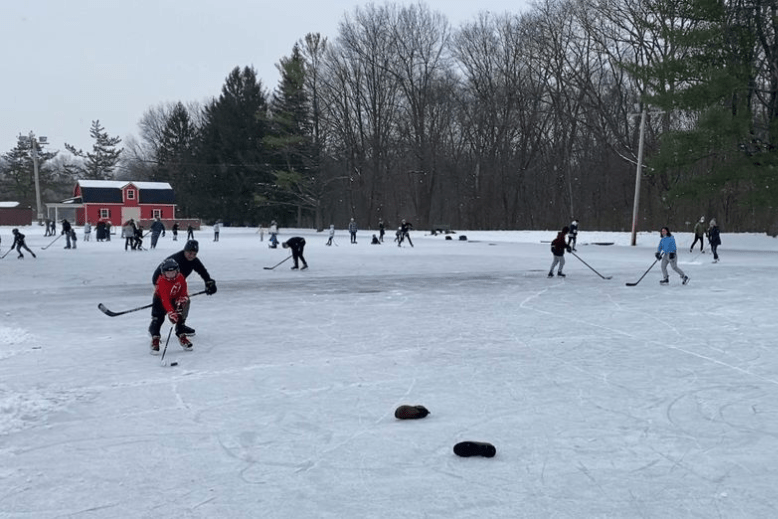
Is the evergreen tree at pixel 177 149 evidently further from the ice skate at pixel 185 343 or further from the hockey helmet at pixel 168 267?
the hockey helmet at pixel 168 267

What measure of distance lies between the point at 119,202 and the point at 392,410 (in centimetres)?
6239

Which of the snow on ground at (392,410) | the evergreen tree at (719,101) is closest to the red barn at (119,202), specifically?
the evergreen tree at (719,101)

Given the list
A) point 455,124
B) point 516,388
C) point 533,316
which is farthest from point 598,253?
point 455,124

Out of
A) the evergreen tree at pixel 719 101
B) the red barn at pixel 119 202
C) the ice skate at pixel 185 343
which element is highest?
the evergreen tree at pixel 719 101

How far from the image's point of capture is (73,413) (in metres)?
5.01

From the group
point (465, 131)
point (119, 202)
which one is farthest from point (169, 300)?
point (119, 202)

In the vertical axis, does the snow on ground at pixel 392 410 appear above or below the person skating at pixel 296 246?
below

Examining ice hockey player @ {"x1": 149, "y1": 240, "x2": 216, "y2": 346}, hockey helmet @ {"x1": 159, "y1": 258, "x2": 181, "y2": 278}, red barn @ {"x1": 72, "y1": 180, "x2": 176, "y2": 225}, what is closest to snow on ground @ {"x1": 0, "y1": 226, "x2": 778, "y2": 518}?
ice hockey player @ {"x1": 149, "y1": 240, "x2": 216, "y2": 346}

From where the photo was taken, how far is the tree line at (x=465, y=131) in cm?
3972

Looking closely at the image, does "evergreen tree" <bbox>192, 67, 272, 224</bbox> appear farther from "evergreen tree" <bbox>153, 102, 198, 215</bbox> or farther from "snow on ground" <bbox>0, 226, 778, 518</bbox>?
"snow on ground" <bbox>0, 226, 778, 518</bbox>

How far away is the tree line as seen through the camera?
39.7 metres

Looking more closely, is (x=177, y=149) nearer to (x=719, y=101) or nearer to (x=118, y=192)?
(x=118, y=192)

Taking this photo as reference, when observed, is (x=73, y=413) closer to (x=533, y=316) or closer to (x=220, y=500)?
(x=220, y=500)

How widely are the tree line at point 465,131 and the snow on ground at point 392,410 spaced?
24.1m
